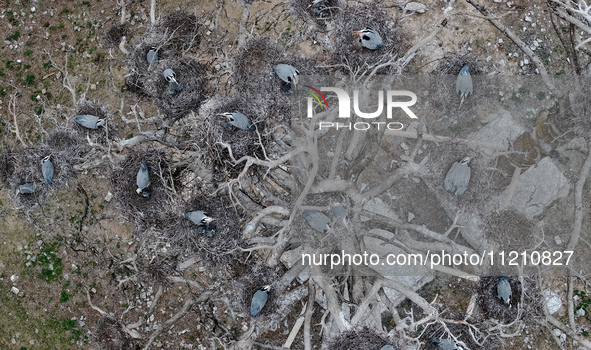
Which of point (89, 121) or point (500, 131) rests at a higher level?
point (89, 121)

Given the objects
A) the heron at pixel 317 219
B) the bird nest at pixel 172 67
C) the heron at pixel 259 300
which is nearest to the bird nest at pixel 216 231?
the heron at pixel 259 300

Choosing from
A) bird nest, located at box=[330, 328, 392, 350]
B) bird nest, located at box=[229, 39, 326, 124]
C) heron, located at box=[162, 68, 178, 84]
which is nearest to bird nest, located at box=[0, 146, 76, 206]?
heron, located at box=[162, 68, 178, 84]

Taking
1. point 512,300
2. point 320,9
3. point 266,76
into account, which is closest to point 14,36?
point 266,76

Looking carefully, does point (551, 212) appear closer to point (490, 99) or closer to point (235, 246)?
point (490, 99)

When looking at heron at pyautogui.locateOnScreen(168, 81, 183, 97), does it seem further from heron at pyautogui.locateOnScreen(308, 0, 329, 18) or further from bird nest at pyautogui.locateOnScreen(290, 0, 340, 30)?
heron at pyautogui.locateOnScreen(308, 0, 329, 18)

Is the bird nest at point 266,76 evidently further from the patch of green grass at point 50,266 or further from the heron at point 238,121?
the patch of green grass at point 50,266

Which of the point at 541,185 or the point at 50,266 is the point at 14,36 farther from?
the point at 541,185
